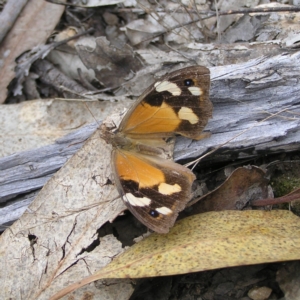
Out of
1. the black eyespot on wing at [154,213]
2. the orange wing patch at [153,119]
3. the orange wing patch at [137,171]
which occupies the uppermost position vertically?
the orange wing patch at [153,119]

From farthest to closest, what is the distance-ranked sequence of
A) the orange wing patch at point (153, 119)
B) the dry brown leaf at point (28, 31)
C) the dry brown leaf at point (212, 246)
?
the dry brown leaf at point (28, 31) → the orange wing patch at point (153, 119) → the dry brown leaf at point (212, 246)

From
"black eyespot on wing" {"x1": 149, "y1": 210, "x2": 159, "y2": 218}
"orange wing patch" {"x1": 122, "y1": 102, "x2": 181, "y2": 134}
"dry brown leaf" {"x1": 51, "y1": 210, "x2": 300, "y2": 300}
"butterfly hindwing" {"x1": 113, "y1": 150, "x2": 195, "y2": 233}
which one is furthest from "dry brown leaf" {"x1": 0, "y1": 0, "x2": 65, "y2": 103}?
"dry brown leaf" {"x1": 51, "y1": 210, "x2": 300, "y2": 300}

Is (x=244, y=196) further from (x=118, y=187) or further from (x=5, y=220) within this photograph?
(x=5, y=220)

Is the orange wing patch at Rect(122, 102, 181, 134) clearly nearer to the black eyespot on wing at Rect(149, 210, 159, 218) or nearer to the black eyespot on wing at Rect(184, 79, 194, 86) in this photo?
the black eyespot on wing at Rect(184, 79, 194, 86)

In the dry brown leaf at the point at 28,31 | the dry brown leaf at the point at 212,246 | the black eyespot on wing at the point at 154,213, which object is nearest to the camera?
the dry brown leaf at the point at 212,246

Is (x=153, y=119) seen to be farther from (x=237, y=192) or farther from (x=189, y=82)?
(x=237, y=192)

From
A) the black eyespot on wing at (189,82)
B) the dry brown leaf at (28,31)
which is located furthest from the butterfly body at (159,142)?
the dry brown leaf at (28,31)

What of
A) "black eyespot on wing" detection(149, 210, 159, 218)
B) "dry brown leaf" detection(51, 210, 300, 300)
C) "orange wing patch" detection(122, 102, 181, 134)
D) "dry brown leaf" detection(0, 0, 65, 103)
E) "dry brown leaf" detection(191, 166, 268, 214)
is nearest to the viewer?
"dry brown leaf" detection(51, 210, 300, 300)

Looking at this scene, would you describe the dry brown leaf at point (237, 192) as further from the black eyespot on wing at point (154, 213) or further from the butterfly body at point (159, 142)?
the black eyespot on wing at point (154, 213)

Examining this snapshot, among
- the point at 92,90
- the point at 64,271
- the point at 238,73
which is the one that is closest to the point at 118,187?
the point at 64,271
